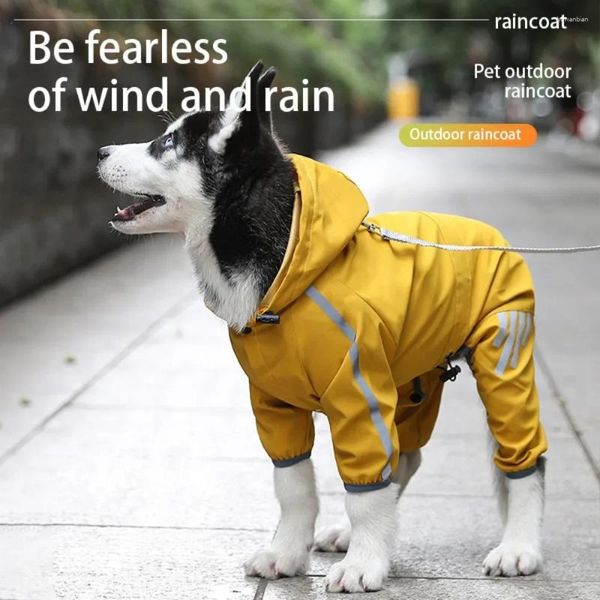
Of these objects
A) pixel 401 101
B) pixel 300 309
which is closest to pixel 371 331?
pixel 300 309

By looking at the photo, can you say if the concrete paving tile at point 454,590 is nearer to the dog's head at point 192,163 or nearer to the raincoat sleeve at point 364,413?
the raincoat sleeve at point 364,413

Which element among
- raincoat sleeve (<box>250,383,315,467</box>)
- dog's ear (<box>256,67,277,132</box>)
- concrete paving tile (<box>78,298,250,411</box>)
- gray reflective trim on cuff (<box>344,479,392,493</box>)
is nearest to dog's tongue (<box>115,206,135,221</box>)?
dog's ear (<box>256,67,277,132</box>)

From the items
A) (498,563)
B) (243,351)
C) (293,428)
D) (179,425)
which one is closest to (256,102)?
(243,351)

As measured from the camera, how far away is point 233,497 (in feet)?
16.1

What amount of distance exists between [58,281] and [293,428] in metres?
6.77

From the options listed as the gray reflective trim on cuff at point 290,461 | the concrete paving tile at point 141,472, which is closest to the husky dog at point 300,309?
the gray reflective trim on cuff at point 290,461

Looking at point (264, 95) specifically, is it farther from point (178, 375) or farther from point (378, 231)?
point (178, 375)

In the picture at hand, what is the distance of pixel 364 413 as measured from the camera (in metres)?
3.73

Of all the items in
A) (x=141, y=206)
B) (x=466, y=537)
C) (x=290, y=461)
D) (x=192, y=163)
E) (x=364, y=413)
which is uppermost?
(x=192, y=163)

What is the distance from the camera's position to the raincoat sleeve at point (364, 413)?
369cm

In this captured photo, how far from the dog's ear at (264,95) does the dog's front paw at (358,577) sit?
1.44 m

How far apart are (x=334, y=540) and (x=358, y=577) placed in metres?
0.51

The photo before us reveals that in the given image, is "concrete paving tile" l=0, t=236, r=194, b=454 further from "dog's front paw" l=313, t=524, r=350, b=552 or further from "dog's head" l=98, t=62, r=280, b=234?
"dog's head" l=98, t=62, r=280, b=234

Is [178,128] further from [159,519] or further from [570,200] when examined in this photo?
[570,200]
